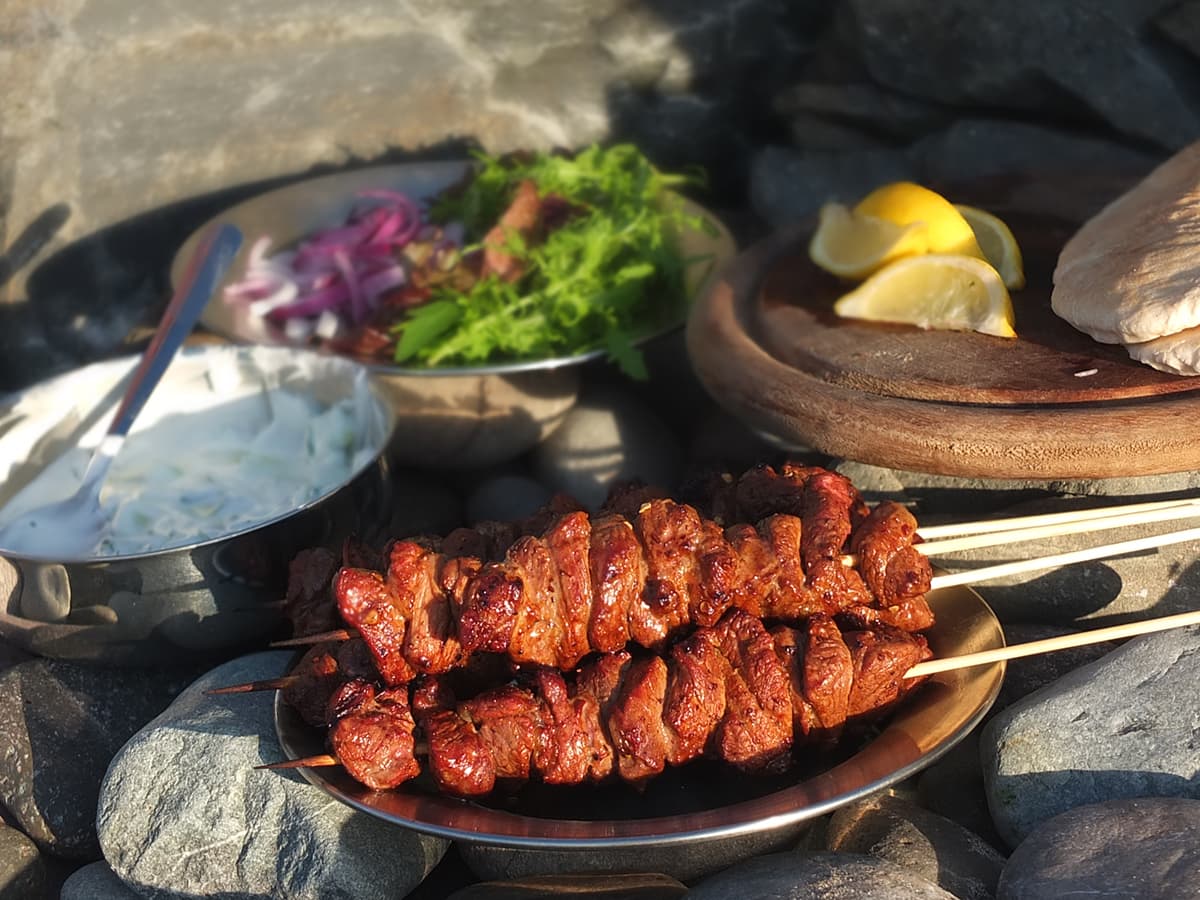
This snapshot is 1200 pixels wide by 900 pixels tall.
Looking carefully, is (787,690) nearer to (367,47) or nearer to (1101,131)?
(1101,131)

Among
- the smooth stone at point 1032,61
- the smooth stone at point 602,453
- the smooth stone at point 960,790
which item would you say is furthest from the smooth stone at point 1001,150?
the smooth stone at point 960,790

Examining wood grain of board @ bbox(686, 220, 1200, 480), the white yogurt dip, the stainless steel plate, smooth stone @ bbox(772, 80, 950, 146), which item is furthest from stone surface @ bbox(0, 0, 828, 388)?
wood grain of board @ bbox(686, 220, 1200, 480)

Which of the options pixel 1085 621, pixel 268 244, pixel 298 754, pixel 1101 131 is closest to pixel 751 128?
pixel 1101 131

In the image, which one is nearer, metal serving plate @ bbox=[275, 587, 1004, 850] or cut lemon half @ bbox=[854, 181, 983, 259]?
metal serving plate @ bbox=[275, 587, 1004, 850]

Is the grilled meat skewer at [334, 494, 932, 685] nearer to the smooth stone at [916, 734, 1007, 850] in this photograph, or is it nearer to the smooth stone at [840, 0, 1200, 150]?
the smooth stone at [916, 734, 1007, 850]

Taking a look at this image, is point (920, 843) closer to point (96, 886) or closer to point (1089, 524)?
point (1089, 524)
